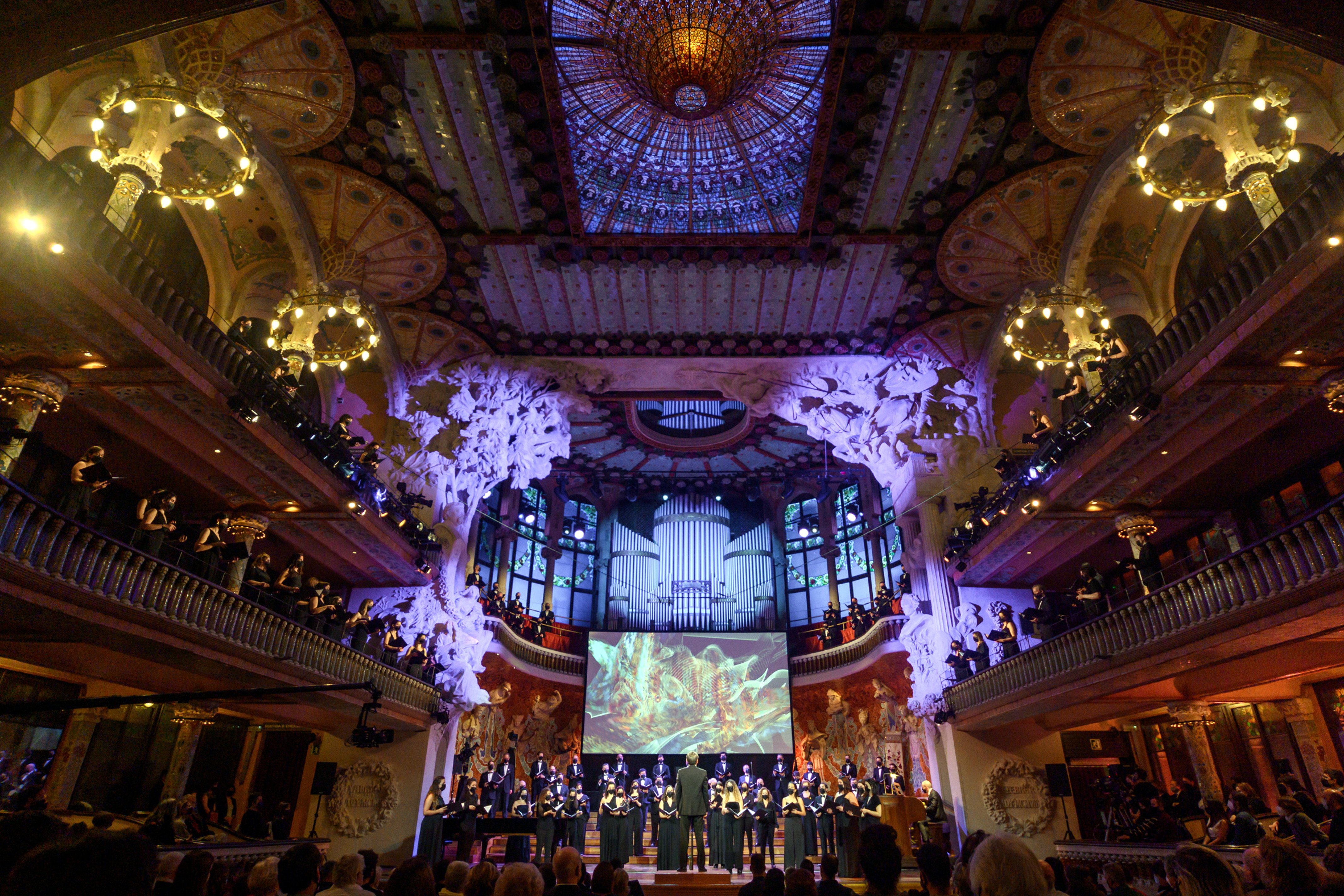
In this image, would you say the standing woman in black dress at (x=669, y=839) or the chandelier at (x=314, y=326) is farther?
the standing woman in black dress at (x=669, y=839)

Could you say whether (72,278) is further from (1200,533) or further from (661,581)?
(661,581)

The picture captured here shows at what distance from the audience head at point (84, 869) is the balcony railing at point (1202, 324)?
9967 mm

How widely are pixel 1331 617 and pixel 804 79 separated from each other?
409 inches

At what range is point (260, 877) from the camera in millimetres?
4934

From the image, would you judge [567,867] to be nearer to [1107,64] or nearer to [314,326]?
Result: [314,326]

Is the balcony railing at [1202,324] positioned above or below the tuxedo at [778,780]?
above

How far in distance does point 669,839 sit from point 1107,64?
47.3 feet

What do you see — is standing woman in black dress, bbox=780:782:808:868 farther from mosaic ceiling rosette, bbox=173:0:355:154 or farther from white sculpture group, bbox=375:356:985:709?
mosaic ceiling rosette, bbox=173:0:355:154

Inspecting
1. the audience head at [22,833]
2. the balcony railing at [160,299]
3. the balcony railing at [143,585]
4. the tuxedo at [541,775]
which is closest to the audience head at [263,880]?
the audience head at [22,833]

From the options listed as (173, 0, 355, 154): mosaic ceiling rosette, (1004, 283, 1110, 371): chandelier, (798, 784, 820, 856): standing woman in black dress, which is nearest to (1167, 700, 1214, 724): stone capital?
(1004, 283, 1110, 371): chandelier

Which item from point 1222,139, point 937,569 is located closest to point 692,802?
point 937,569

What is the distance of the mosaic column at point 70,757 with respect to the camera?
42.4 feet

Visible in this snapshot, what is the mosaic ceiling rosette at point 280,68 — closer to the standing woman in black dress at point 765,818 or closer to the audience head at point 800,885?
the audience head at point 800,885

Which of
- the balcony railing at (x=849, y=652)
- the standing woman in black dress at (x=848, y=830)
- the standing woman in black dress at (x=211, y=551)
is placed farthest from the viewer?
the balcony railing at (x=849, y=652)
